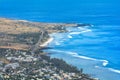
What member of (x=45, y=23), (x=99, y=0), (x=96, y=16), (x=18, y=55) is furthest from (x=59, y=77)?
(x=99, y=0)

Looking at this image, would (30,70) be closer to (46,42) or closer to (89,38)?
(46,42)

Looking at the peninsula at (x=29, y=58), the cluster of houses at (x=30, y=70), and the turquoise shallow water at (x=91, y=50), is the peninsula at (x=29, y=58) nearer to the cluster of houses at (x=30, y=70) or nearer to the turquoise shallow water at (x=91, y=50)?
the cluster of houses at (x=30, y=70)

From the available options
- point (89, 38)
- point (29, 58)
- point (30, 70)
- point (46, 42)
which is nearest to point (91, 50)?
point (46, 42)

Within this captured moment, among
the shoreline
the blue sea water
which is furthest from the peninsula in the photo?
the blue sea water

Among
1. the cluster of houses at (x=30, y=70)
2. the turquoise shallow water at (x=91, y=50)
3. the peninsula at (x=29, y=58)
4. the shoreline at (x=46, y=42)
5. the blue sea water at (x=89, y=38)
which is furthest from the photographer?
the shoreline at (x=46, y=42)

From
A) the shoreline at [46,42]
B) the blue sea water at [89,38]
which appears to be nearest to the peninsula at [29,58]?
the shoreline at [46,42]

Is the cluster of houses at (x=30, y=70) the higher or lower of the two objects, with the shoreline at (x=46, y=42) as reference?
lower

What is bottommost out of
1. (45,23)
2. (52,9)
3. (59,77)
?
(59,77)

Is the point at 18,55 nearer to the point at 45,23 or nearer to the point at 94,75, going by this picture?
the point at 94,75
